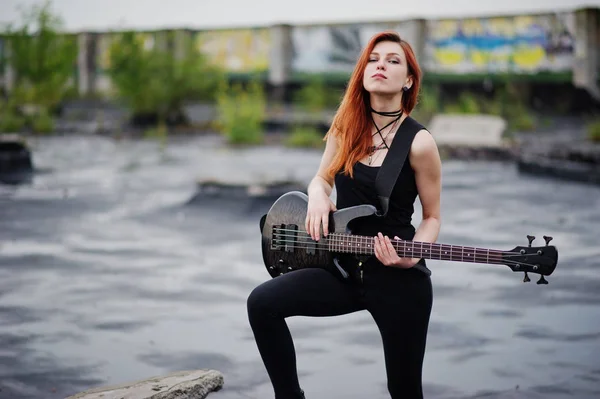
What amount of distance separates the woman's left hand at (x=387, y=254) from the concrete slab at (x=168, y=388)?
1.46 m

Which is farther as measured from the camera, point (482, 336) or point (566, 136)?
point (566, 136)

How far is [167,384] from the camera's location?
186 inches

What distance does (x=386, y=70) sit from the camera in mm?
3943

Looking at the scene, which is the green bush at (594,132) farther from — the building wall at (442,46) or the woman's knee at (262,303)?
the woman's knee at (262,303)

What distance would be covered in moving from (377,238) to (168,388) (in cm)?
154

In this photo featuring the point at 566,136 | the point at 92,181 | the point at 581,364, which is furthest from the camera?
the point at 566,136

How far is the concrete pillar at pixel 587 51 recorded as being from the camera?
28.0m

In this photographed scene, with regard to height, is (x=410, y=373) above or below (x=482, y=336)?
above

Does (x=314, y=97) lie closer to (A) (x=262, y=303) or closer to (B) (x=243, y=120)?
(B) (x=243, y=120)

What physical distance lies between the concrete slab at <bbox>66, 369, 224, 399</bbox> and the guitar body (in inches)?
36.9

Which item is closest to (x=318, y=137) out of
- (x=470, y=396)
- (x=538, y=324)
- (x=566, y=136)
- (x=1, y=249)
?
(x=566, y=136)

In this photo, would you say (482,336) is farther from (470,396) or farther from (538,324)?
(470,396)

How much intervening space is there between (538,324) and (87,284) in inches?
153

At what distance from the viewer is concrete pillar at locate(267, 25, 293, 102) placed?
35.8 meters
